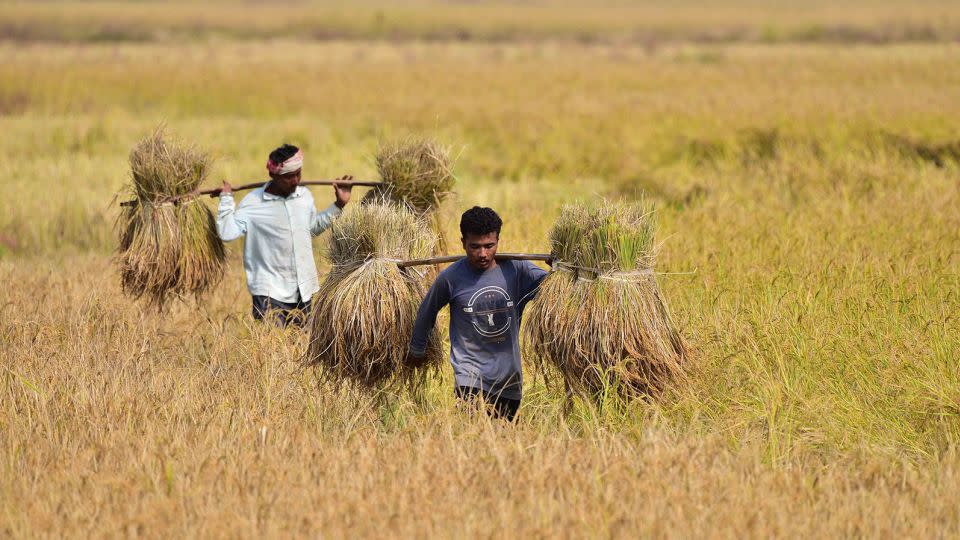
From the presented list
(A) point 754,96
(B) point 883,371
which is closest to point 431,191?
(B) point 883,371

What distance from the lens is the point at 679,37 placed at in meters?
58.5

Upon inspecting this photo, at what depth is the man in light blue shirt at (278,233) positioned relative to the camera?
6.12m

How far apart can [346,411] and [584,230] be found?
1.30 metres

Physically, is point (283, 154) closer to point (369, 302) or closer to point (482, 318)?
point (369, 302)

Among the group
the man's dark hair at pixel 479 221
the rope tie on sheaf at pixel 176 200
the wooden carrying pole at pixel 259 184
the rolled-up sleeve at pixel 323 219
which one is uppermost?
the man's dark hair at pixel 479 221

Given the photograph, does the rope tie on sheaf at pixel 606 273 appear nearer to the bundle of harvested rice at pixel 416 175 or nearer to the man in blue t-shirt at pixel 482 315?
the man in blue t-shirt at pixel 482 315

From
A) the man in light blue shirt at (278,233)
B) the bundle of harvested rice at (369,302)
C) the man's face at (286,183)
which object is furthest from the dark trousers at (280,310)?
the bundle of harvested rice at (369,302)

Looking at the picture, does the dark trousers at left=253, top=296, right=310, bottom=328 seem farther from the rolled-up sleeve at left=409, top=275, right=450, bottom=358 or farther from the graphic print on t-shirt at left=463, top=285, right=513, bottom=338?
the graphic print on t-shirt at left=463, top=285, right=513, bottom=338

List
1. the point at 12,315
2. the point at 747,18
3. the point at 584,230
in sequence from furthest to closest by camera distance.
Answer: the point at 747,18, the point at 12,315, the point at 584,230

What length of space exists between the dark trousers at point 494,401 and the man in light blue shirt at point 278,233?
1.67m

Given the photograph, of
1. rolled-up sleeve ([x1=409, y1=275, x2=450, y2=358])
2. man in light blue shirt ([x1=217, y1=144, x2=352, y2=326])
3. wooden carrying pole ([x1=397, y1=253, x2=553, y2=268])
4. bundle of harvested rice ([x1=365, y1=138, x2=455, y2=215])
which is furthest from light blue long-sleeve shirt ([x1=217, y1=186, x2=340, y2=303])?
rolled-up sleeve ([x1=409, y1=275, x2=450, y2=358])

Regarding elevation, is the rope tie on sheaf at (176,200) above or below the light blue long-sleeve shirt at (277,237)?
above

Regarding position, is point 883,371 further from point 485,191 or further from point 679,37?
point 679,37

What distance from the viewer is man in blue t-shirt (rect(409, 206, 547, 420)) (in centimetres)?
451
